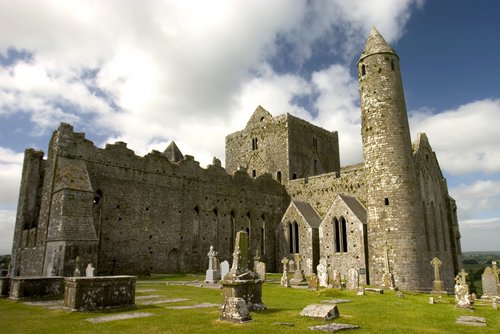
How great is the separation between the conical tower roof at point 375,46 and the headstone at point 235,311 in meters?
22.0

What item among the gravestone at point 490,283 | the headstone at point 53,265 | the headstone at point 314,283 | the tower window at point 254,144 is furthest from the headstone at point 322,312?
the tower window at point 254,144

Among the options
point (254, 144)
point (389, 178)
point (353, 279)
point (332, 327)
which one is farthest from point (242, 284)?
point (254, 144)

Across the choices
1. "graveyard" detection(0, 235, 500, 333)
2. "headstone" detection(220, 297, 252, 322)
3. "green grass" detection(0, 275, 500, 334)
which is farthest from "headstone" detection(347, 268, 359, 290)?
"headstone" detection(220, 297, 252, 322)

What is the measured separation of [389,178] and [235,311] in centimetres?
1755

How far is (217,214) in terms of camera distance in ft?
98.2

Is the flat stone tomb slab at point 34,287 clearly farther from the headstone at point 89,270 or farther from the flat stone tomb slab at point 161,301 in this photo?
the flat stone tomb slab at point 161,301

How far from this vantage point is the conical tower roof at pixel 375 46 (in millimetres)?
25934

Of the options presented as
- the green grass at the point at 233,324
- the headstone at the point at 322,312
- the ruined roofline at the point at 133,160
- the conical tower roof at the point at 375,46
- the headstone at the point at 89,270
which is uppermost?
the conical tower roof at the point at 375,46

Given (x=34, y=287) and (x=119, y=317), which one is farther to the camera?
(x=34, y=287)

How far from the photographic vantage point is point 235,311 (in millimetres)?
8742

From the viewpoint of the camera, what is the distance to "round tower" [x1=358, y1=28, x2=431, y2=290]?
2228cm

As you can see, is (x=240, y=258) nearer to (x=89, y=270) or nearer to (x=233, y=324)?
(x=233, y=324)

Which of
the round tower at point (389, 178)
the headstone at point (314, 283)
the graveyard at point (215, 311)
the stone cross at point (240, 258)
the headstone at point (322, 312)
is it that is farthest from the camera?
the round tower at point (389, 178)

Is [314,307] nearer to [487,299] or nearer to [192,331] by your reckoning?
[192,331]
